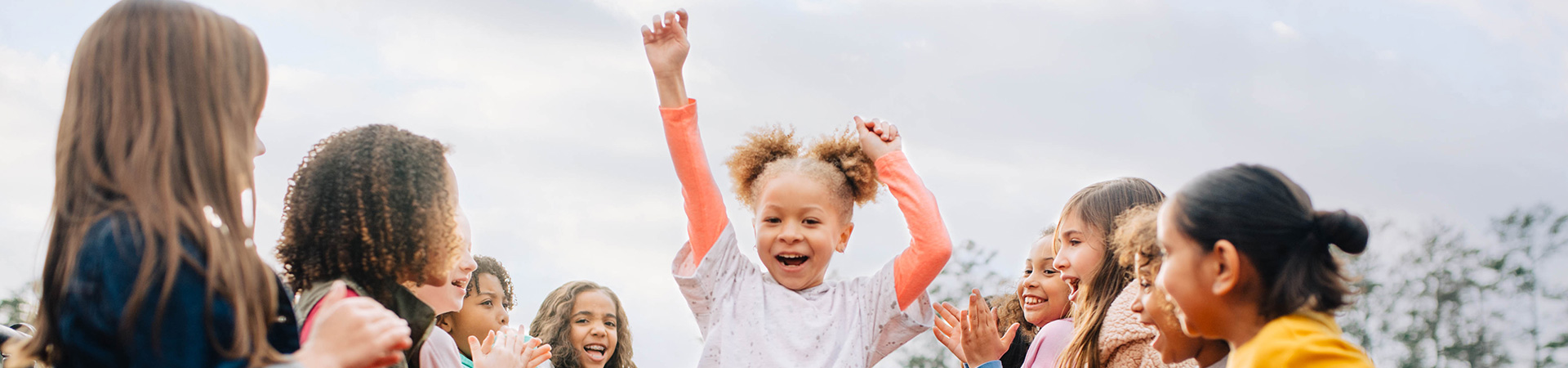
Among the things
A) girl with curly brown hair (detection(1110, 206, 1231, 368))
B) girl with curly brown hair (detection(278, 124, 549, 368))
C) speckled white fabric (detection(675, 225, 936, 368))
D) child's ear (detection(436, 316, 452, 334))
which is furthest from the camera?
child's ear (detection(436, 316, 452, 334))

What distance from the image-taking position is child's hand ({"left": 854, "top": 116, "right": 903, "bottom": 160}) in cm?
384

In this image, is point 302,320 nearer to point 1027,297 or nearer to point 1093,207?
point 1093,207

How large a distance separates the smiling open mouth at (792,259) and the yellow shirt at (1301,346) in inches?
64.8

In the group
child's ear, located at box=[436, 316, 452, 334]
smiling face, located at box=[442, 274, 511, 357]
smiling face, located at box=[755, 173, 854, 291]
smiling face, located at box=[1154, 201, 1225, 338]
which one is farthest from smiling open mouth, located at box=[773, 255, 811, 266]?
child's ear, located at box=[436, 316, 452, 334]

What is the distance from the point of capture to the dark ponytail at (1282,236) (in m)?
2.38

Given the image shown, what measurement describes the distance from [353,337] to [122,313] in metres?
0.40

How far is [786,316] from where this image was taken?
11.8ft

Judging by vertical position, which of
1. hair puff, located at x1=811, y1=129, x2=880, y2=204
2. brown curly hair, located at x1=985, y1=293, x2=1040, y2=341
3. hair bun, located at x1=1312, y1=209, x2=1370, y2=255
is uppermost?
hair puff, located at x1=811, y1=129, x2=880, y2=204

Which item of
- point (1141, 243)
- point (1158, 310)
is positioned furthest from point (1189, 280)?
point (1141, 243)

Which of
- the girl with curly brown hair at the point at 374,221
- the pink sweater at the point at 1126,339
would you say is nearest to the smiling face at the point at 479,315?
the girl with curly brown hair at the point at 374,221

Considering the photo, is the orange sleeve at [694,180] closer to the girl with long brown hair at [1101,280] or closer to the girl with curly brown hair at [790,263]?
the girl with curly brown hair at [790,263]

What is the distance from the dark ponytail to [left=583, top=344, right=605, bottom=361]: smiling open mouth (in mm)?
4603

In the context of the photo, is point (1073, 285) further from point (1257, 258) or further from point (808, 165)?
point (1257, 258)

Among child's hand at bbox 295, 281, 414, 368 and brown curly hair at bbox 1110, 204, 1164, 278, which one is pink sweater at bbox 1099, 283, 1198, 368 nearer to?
brown curly hair at bbox 1110, 204, 1164, 278
